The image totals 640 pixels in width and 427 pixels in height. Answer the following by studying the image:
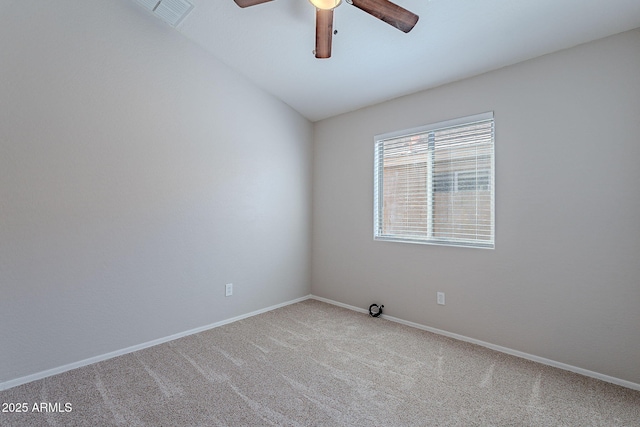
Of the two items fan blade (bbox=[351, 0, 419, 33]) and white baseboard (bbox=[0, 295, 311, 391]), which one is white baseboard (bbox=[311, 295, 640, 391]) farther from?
fan blade (bbox=[351, 0, 419, 33])

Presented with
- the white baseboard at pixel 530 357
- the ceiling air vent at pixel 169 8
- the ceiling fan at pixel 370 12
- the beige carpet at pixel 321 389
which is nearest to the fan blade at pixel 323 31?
the ceiling fan at pixel 370 12

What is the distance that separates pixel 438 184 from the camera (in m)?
2.92

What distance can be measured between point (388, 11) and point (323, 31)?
17.5 inches

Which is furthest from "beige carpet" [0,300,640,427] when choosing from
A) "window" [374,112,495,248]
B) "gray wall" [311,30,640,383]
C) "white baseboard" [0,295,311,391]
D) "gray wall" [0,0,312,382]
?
"window" [374,112,495,248]

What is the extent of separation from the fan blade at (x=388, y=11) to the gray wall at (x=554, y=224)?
117cm

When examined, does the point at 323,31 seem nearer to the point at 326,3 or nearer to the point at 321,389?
the point at 326,3

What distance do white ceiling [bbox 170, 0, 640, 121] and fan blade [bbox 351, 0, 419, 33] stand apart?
12.6 inches

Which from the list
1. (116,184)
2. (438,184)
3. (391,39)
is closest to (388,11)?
(391,39)

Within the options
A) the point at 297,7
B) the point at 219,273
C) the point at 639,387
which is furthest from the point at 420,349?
the point at 297,7

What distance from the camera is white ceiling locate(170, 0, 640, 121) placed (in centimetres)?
196

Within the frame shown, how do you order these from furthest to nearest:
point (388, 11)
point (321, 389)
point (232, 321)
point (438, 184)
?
point (232, 321), point (438, 184), point (321, 389), point (388, 11)

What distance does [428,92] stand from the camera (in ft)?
9.62

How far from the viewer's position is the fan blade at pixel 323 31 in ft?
6.14

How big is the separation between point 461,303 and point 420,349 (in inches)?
22.8
